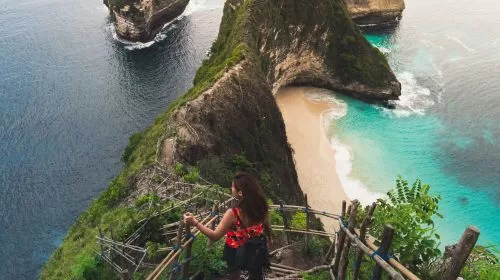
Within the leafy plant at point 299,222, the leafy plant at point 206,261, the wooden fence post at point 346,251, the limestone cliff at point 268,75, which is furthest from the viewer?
the limestone cliff at point 268,75

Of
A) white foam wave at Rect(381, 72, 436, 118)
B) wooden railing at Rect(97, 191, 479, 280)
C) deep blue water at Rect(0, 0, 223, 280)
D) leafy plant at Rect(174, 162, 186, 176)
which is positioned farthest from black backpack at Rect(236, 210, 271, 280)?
white foam wave at Rect(381, 72, 436, 118)

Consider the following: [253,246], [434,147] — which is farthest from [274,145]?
[253,246]

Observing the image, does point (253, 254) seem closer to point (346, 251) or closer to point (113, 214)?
point (346, 251)

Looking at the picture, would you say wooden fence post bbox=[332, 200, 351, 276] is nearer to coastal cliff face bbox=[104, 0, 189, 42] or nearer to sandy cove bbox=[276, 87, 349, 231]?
sandy cove bbox=[276, 87, 349, 231]

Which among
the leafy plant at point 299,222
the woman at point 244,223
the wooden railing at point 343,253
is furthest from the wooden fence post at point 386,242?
the leafy plant at point 299,222

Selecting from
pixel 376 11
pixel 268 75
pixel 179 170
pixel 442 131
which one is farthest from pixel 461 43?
pixel 179 170

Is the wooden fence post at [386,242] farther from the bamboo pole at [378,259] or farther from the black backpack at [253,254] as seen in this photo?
the black backpack at [253,254]

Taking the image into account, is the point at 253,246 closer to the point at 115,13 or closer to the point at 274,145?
the point at 274,145
